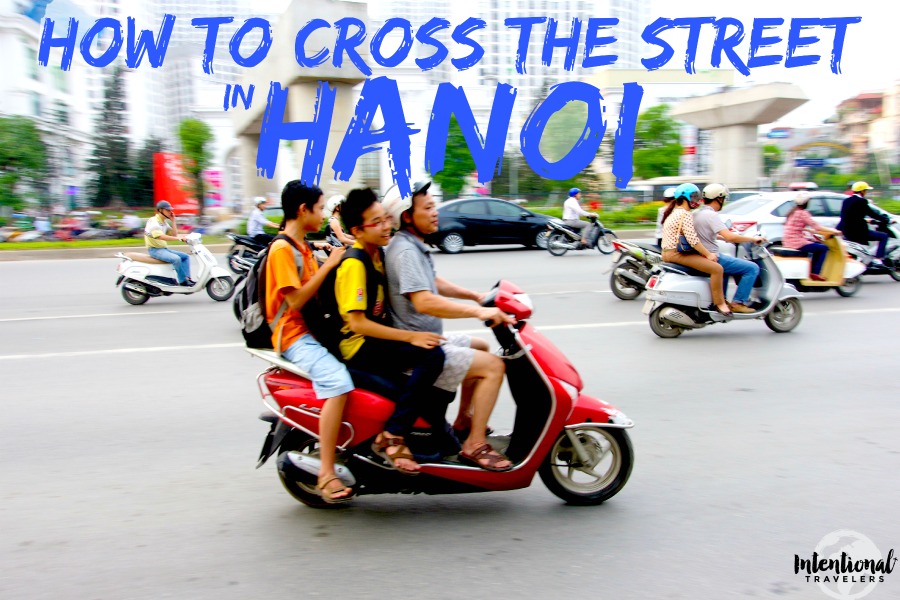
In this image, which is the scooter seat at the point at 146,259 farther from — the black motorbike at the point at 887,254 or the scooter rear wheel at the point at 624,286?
the black motorbike at the point at 887,254

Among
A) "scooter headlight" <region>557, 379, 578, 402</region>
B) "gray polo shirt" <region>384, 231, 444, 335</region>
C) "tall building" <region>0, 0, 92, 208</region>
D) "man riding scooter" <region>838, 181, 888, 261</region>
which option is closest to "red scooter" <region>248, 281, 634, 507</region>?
"scooter headlight" <region>557, 379, 578, 402</region>

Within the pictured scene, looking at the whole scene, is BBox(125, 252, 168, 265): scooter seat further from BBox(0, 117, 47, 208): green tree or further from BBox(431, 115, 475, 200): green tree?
BBox(431, 115, 475, 200): green tree

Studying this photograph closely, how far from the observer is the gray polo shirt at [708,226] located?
309 inches

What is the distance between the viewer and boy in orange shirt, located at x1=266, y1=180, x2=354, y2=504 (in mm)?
3561

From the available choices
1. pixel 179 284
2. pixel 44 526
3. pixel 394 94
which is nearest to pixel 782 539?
pixel 44 526

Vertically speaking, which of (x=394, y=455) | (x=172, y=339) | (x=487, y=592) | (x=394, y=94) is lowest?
(x=172, y=339)

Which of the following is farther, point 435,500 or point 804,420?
point 804,420

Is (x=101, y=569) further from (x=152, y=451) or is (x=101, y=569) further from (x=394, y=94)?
(x=394, y=94)

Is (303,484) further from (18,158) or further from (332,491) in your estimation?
(18,158)

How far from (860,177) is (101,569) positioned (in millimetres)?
33298

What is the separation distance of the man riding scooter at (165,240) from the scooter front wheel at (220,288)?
290mm

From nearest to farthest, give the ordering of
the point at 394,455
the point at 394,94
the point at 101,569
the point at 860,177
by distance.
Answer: the point at 101,569 < the point at 394,455 < the point at 860,177 < the point at 394,94

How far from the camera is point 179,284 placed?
37.1 feet

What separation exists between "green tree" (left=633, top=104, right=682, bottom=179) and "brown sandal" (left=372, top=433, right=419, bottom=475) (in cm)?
5653
